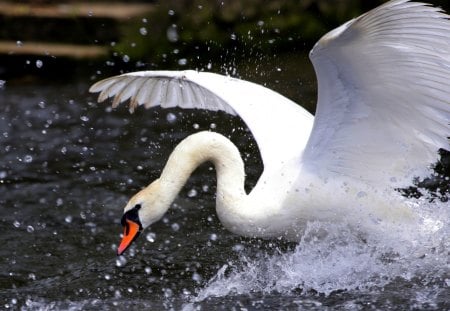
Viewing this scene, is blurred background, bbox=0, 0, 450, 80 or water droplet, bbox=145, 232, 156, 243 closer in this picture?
water droplet, bbox=145, 232, 156, 243

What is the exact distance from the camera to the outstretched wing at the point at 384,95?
15.9 ft

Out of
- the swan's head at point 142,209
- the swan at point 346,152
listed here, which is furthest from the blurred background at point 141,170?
the swan's head at point 142,209

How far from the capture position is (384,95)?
524 centimetres

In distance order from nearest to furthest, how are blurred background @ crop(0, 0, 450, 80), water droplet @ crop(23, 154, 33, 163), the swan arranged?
the swan, water droplet @ crop(23, 154, 33, 163), blurred background @ crop(0, 0, 450, 80)

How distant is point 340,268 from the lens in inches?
→ 220

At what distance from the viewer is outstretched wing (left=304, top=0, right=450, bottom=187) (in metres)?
4.86

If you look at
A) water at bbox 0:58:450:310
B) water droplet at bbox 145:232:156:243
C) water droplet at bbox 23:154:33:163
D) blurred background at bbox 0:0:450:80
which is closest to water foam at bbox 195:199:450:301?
water at bbox 0:58:450:310

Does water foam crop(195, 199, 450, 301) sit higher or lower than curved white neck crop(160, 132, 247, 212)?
lower

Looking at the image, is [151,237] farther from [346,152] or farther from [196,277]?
[346,152]

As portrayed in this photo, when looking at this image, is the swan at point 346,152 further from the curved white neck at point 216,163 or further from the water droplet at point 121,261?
the water droplet at point 121,261

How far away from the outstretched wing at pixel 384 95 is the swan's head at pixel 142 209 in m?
0.80

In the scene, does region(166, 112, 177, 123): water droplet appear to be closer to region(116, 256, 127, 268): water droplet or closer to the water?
the water

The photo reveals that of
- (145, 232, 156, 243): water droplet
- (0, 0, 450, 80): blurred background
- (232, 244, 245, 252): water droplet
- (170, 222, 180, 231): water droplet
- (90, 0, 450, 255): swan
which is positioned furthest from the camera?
(0, 0, 450, 80): blurred background

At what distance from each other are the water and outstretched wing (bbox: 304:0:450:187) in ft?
1.18
